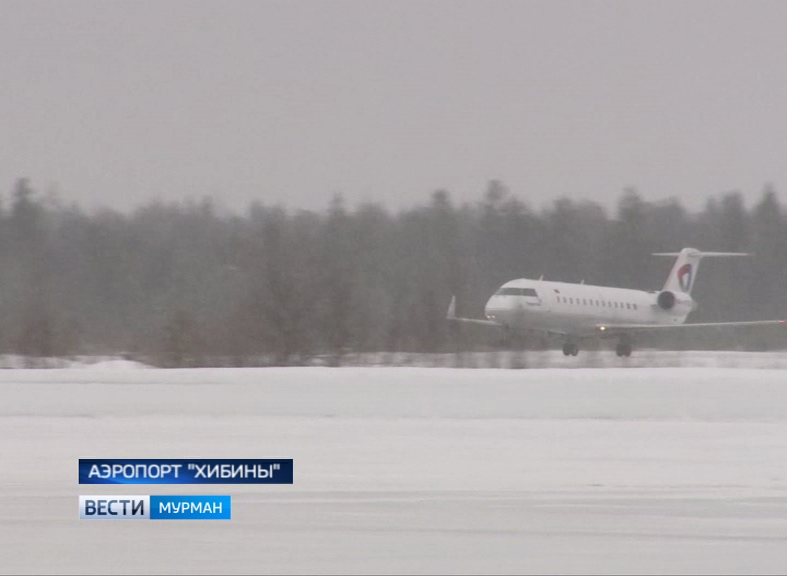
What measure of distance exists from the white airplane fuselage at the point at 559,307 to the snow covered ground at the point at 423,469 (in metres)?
14.1

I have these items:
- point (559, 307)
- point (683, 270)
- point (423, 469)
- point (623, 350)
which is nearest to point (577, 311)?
point (559, 307)

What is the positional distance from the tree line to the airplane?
1.96 m

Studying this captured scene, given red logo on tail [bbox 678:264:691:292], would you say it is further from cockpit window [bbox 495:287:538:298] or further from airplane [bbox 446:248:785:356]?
cockpit window [bbox 495:287:538:298]

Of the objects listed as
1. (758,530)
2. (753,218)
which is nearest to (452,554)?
(758,530)

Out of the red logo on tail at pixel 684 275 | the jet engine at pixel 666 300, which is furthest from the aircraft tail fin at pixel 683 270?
the jet engine at pixel 666 300

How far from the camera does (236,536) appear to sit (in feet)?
27.8

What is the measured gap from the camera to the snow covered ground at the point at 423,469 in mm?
8000

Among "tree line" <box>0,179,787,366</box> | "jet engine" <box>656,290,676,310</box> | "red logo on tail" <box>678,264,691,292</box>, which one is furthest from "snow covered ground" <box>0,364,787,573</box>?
"red logo on tail" <box>678,264,691,292</box>

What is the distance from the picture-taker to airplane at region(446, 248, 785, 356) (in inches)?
1451

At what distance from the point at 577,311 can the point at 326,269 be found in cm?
791

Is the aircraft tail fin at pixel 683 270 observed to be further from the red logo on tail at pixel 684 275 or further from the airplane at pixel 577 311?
the airplane at pixel 577 311

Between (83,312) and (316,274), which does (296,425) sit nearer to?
(316,274)

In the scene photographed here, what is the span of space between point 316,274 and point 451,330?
5.38 m

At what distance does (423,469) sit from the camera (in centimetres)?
1197
